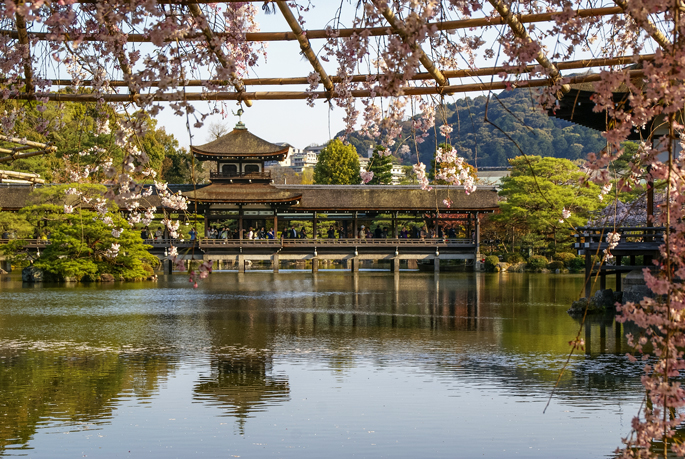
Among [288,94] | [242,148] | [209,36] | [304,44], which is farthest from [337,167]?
[209,36]

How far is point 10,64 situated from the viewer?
384 centimetres

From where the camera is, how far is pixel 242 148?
32875mm

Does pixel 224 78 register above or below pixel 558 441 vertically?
above

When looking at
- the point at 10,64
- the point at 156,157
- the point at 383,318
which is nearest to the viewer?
the point at 10,64

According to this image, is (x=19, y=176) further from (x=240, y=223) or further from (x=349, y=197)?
(x=349, y=197)

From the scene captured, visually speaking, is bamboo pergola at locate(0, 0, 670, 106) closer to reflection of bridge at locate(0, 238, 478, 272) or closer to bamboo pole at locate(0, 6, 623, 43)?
bamboo pole at locate(0, 6, 623, 43)

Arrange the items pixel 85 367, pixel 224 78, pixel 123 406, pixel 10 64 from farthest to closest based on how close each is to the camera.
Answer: pixel 85 367
pixel 123 406
pixel 10 64
pixel 224 78

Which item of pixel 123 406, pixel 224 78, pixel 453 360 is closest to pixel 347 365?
pixel 453 360

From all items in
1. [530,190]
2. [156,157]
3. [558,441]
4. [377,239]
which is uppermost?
[156,157]

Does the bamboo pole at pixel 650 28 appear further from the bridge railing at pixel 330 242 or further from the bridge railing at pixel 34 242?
the bridge railing at pixel 34 242

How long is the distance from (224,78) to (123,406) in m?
4.39

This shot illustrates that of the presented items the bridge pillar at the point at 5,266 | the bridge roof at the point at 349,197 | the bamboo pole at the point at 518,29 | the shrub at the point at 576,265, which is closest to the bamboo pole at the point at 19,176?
the bamboo pole at the point at 518,29

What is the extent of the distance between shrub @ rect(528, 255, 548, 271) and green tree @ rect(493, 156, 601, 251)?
4.44 ft

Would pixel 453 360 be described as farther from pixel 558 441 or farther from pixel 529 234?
pixel 529 234
